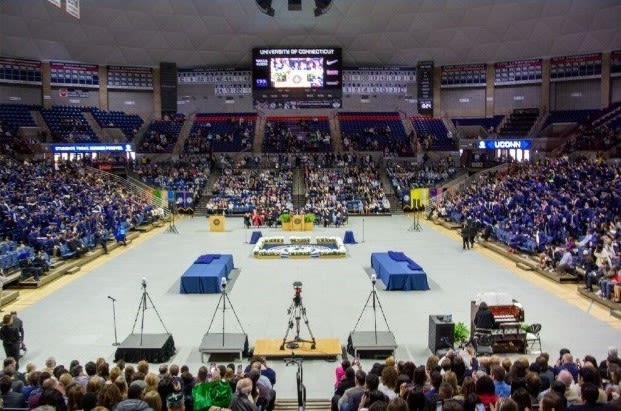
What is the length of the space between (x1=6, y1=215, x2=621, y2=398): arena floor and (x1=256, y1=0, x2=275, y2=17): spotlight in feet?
71.8

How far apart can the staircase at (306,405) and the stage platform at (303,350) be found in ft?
6.46

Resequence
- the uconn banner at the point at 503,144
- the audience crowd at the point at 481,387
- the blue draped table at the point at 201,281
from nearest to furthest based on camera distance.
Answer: the audience crowd at the point at 481,387 < the blue draped table at the point at 201,281 < the uconn banner at the point at 503,144

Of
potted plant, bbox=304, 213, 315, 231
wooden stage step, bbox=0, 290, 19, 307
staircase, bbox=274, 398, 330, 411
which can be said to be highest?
potted plant, bbox=304, 213, 315, 231

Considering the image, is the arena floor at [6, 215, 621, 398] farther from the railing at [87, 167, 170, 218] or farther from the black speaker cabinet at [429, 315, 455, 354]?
the railing at [87, 167, 170, 218]

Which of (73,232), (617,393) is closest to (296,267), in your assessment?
(73,232)

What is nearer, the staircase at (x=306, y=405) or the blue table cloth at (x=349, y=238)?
the staircase at (x=306, y=405)

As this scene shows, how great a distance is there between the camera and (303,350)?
1331cm

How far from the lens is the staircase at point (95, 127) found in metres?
48.6

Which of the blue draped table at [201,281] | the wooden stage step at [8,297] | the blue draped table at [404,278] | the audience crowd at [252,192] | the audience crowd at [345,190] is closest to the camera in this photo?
the wooden stage step at [8,297]

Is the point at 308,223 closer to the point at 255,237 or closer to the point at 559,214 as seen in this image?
the point at 255,237

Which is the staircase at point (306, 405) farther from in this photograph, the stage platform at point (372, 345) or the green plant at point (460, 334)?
the green plant at point (460, 334)

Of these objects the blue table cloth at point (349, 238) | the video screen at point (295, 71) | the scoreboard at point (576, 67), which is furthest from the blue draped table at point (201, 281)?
the scoreboard at point (576, 67)

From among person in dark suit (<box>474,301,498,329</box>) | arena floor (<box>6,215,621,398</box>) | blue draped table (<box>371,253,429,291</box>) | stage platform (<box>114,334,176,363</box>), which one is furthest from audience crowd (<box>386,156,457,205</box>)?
stage platform (<box>114,334,176,363</box>)

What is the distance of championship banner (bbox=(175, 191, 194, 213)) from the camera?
1681 inches
